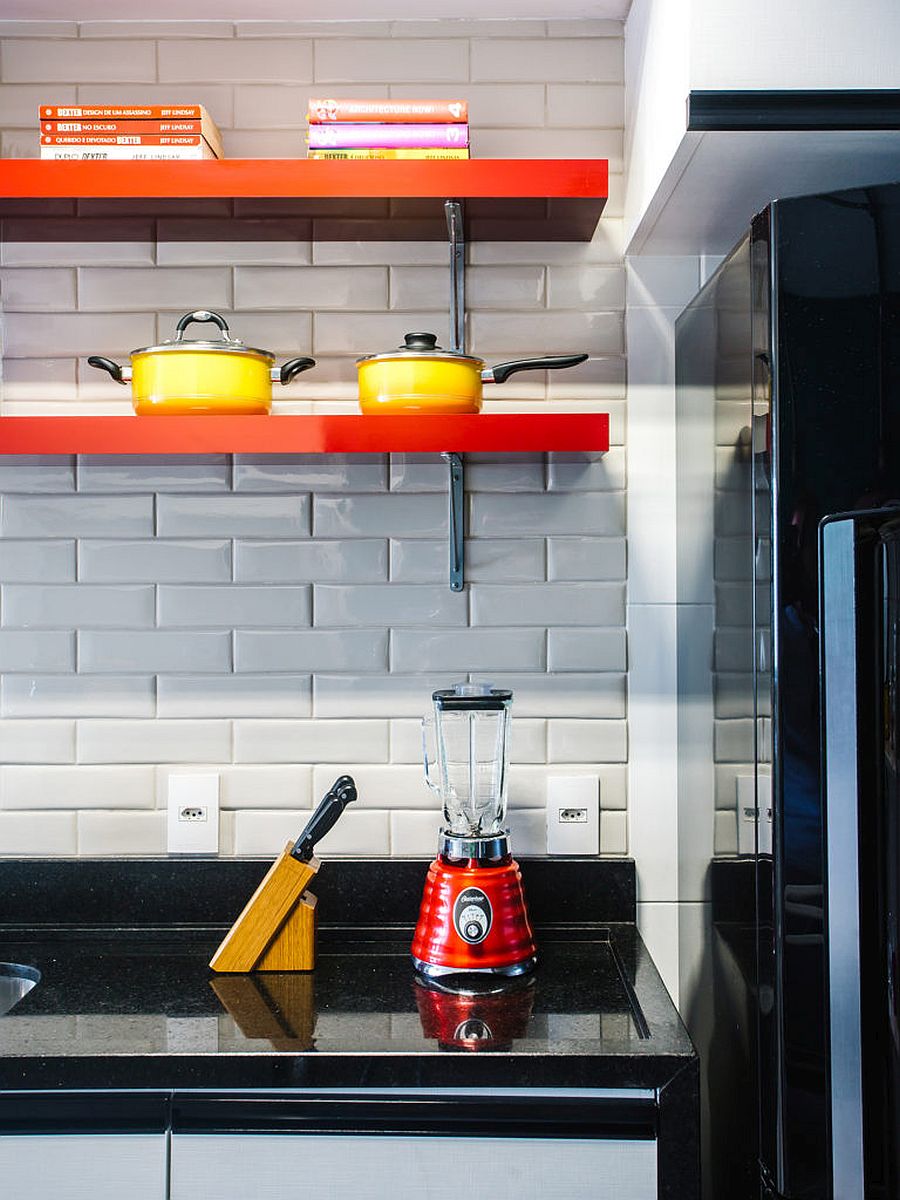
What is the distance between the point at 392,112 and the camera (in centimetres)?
168

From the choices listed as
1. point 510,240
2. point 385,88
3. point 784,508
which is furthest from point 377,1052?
point 385,88

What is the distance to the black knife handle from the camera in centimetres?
170

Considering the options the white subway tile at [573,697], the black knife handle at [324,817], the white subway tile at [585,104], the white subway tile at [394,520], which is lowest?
the black knife handle at [324,817]

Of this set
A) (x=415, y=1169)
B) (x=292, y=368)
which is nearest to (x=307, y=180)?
(x=292, y=368)

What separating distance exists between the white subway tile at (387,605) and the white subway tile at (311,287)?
474mm

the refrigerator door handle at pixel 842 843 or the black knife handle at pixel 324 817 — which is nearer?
the refrigerator door handle at pixel 842 843

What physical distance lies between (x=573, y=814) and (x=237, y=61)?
138 centimetres

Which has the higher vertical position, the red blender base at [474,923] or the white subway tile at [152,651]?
the white subway tile at [152,651]

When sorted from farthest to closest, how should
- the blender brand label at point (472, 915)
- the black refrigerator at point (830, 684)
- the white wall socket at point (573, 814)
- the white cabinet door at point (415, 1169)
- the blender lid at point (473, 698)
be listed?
the white wall socket at point (573, 814) → the blender lid at point (473, 698) → the blender brand label at point (472, 915) → the white cabinet door at point (415, 1169) → the black refrigerator at point (830, 684)

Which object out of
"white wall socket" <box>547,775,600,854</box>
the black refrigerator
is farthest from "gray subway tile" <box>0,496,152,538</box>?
the black refrigerator

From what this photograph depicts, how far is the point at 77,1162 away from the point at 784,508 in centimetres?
112

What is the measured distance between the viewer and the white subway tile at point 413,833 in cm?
192

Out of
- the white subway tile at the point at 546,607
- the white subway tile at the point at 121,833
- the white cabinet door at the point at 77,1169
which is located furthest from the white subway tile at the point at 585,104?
the white cabinet door at the point at 77,1169

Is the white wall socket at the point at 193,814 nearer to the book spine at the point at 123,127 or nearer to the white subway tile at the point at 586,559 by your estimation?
the white subway tile at the point at 586,559
